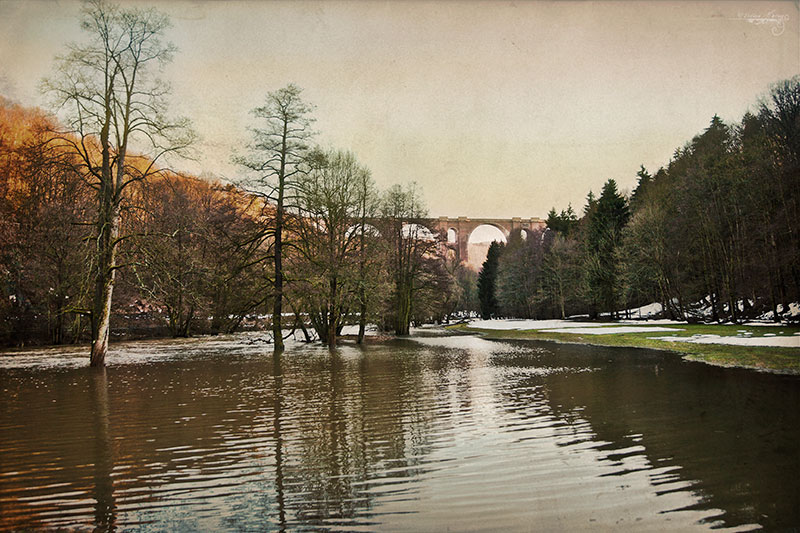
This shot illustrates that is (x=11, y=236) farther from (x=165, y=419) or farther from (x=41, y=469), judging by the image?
(x=41, y=469)

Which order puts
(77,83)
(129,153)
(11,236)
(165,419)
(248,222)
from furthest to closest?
1. (11,236)
2. (248,222)
3. (129,153)
4. (77,83)
5. (165,419)

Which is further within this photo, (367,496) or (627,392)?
(627,392)

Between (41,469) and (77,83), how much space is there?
14.2 m

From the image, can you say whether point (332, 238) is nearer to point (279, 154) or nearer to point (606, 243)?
point (279, 154)

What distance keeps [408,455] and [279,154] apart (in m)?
19.8

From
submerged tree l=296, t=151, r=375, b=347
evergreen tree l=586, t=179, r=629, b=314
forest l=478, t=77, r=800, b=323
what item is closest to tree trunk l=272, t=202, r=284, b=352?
submerged tree l=296, t=151, r=375, b=347

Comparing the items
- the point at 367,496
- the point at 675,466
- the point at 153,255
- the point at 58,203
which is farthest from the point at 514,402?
the point at 58,203

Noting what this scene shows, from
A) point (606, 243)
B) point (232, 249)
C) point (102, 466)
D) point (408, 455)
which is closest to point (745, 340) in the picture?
point (408, 455)

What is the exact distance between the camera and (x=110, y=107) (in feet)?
52.6

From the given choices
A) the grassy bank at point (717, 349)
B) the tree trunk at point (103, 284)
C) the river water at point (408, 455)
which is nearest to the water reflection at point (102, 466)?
the river water at point (408, 455)

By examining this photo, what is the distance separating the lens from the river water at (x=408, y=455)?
3.78 meters

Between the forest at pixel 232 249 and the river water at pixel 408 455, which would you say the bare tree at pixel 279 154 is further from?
the river water at pixel 408 455

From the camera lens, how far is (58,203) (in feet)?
82.1

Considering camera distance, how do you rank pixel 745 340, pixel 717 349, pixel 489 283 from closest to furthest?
pixel 717 349 < pixel 745 340 < pixel 489 283
